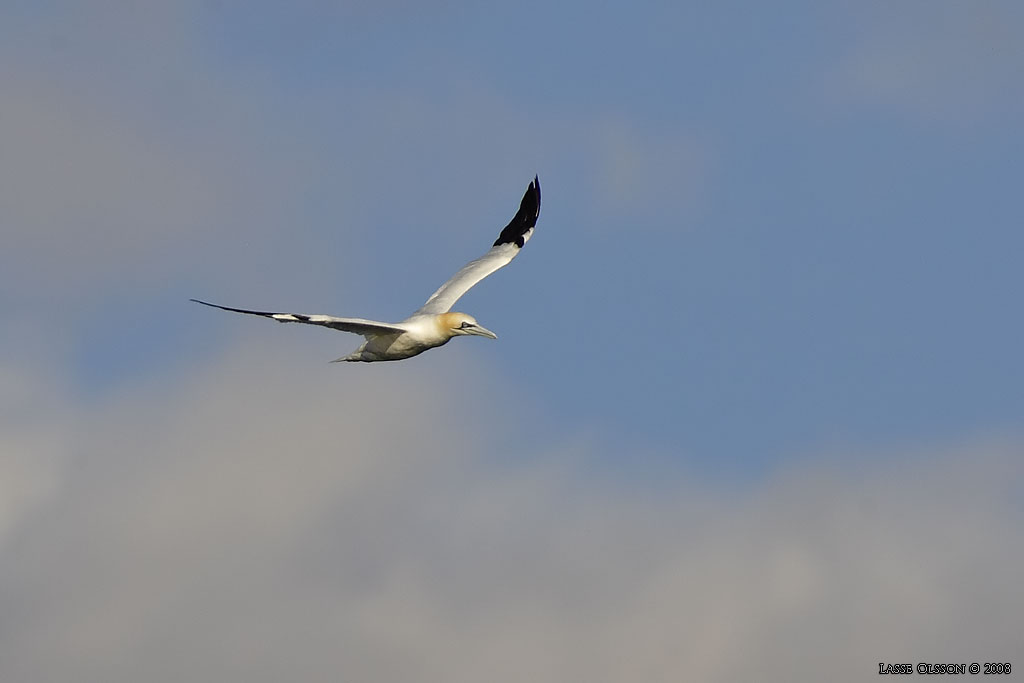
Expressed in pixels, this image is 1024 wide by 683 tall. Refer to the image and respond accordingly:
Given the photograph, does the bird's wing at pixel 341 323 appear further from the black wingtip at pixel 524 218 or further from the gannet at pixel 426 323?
the black wingtip at pixel 524 218

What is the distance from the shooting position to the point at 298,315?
112 feet

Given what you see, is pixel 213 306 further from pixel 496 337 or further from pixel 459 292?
pixel 459 292

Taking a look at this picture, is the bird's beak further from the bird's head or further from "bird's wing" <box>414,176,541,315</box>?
"bird's wing" <box>414,176,541,315</box>

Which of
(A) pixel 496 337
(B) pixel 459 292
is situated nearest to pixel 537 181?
(B) pixel 459 292

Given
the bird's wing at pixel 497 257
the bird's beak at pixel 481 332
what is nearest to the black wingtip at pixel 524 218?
the bird's wing at pixel 497 257

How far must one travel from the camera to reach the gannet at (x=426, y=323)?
3506 cm

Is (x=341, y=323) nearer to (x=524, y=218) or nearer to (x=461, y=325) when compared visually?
(x=461, y=325)

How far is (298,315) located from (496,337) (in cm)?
588

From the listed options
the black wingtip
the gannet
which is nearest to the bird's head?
the gannet

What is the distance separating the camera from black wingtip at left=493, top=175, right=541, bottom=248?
47250 mm

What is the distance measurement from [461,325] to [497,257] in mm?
8320

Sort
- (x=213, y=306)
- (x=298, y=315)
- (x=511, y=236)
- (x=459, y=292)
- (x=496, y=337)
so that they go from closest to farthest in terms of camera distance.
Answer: (x=213, y=306)
(x=298, y=315)
(x=496, y=337)
(x=459, y=292)
(x=511, y=236)

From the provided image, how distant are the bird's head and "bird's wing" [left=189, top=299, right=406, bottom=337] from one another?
4.14ft

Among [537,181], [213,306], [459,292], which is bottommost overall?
[213,306]
